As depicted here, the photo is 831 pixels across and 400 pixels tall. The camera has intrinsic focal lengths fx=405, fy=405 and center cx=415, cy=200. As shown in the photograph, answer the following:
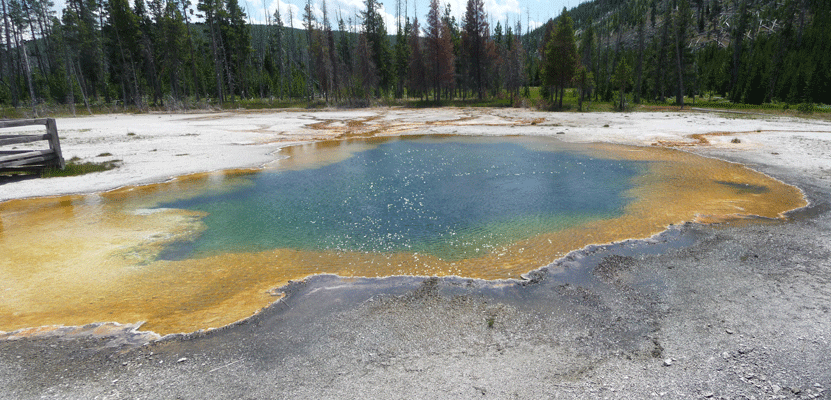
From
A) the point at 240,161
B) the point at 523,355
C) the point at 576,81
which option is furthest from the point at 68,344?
the point at 576,81

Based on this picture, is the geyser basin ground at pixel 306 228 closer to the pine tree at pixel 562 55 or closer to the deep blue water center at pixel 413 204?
the deep blue water center at pixel 413 204

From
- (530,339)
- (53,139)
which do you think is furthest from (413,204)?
(53,139)

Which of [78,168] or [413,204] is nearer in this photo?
[413,204]

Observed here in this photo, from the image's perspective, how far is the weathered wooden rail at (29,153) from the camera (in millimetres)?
15043

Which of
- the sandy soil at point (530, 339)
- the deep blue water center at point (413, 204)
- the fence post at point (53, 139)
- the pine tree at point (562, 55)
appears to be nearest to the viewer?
the sandy soil at point (530, 339)

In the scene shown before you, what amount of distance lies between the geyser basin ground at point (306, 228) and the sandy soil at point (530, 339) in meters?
0.78

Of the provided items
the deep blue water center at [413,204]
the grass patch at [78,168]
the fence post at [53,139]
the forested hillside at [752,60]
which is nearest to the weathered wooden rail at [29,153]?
the fence post at [53,139]

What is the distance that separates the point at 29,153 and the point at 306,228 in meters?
13.1

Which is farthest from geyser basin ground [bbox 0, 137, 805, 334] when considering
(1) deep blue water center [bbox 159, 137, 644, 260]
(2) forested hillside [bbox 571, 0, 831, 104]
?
(2) forested hillside [bbox 571, 0, 831, 104]

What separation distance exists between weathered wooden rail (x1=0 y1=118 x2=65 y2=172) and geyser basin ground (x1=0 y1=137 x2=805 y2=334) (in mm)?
3505

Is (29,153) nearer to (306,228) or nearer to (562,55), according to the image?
(306,228)

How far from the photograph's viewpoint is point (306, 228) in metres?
11.3

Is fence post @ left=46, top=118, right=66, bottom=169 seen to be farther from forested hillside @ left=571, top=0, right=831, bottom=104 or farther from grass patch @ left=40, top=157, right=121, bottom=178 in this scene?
forested hillside @ left=571, top=0, right=831, bottom=104

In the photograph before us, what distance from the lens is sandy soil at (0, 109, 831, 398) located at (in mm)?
4828
